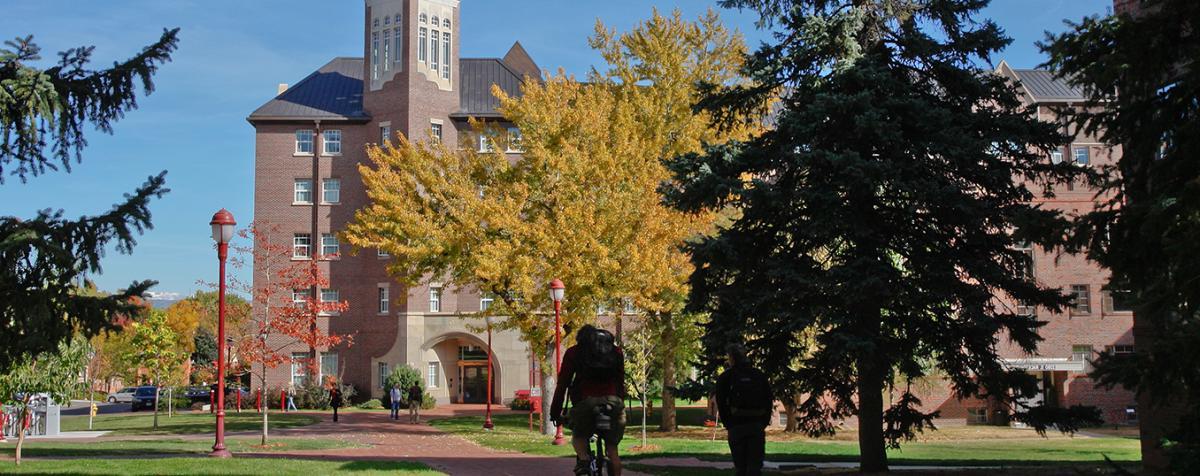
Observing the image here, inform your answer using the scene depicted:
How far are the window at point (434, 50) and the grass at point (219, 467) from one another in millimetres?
39704

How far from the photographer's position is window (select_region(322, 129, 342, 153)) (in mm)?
55000

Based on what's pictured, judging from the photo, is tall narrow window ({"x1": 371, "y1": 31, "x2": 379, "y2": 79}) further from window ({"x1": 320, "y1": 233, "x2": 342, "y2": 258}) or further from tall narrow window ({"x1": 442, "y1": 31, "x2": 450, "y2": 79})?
window ({"x1": 320, "y1": 233, "x2": 342, "y2": 258})

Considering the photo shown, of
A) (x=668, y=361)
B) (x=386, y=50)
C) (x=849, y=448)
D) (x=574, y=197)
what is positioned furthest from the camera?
(x=386, y=50)

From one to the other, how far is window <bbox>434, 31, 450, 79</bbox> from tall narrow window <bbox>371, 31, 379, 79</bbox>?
352cm

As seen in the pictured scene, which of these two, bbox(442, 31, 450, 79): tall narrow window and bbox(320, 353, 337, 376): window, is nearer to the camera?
bbox(320, 353, 337, 376): window

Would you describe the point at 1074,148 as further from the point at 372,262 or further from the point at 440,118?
the point at 372,262

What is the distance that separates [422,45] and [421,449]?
110 ft

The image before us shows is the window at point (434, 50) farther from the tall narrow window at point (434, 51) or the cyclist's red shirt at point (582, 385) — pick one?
the cyclist's red shirt at point (582, 385)

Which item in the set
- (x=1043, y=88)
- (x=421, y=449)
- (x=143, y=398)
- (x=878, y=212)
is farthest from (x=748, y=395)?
(x=143, y=398)

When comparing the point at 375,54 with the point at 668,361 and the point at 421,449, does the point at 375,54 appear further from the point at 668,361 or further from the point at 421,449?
the point at 421,449

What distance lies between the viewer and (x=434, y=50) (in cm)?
5447

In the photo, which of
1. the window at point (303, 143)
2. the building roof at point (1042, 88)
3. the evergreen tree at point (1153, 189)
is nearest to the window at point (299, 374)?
the window at point (303, 143)

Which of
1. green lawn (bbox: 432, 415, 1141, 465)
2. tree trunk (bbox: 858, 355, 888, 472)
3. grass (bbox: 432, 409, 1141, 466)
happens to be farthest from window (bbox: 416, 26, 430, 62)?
tree trunk (bbox: 858, 355, 888, 472)

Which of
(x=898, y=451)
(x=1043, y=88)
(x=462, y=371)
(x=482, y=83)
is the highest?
(x=482, y=83)
